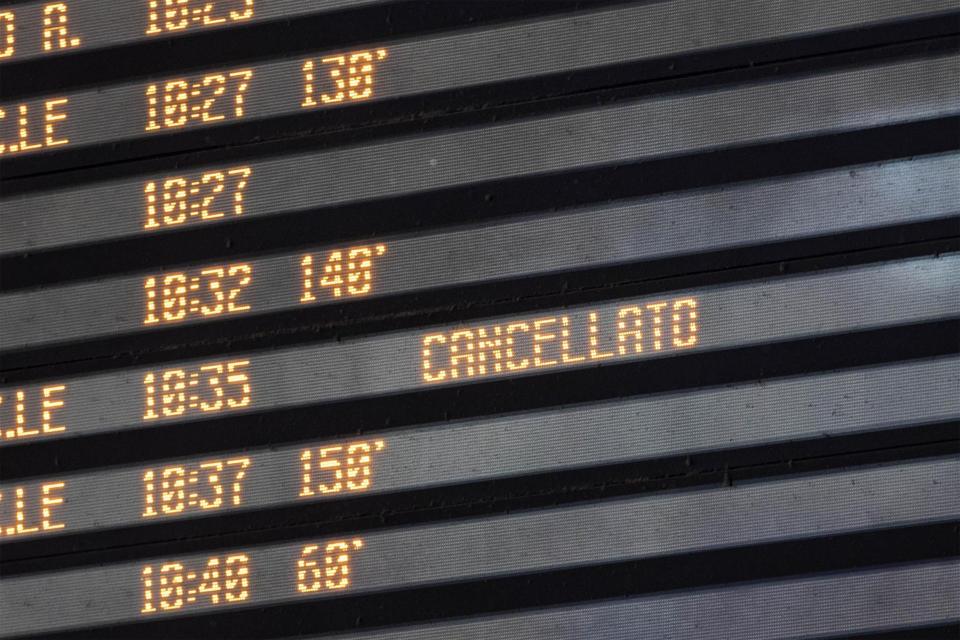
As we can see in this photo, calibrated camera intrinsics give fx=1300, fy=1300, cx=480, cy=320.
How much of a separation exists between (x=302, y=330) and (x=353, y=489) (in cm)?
44

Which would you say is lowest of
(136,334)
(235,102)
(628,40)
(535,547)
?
(535,547)

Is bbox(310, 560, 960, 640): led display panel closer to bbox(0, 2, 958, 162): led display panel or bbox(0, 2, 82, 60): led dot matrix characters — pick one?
bbox(0, 2, 958, 162): led display panel

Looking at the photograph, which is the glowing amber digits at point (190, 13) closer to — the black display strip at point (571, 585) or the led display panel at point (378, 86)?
the led display panel at point (378, 86)

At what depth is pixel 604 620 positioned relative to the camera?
3.27 m

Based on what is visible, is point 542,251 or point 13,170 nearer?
point 542,251

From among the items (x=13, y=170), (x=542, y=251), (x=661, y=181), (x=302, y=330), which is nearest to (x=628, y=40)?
(x=661, y=181)

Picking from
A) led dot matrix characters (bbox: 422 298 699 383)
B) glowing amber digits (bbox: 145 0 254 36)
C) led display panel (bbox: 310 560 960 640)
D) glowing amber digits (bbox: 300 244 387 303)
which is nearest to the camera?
led display panel (bbox: 310 560 960 640)

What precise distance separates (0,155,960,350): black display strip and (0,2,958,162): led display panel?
17 cm

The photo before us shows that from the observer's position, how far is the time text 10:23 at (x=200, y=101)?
136 inches

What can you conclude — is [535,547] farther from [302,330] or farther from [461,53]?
[461,53]

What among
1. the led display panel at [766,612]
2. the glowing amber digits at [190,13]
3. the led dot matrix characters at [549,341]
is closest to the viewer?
the led display panel at [766,612]

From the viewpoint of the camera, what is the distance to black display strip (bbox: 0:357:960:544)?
3.21 m

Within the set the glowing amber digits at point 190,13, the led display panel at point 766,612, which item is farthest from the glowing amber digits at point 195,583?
the glowing amber digits at point 190,13

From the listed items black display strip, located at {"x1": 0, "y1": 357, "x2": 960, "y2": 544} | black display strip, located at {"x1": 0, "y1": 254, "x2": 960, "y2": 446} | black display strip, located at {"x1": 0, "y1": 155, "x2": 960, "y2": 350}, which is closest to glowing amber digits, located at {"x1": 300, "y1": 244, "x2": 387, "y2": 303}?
black display strip, located at {"x1": 0, "y1": 155, "x2": 960, "y2": 350}
